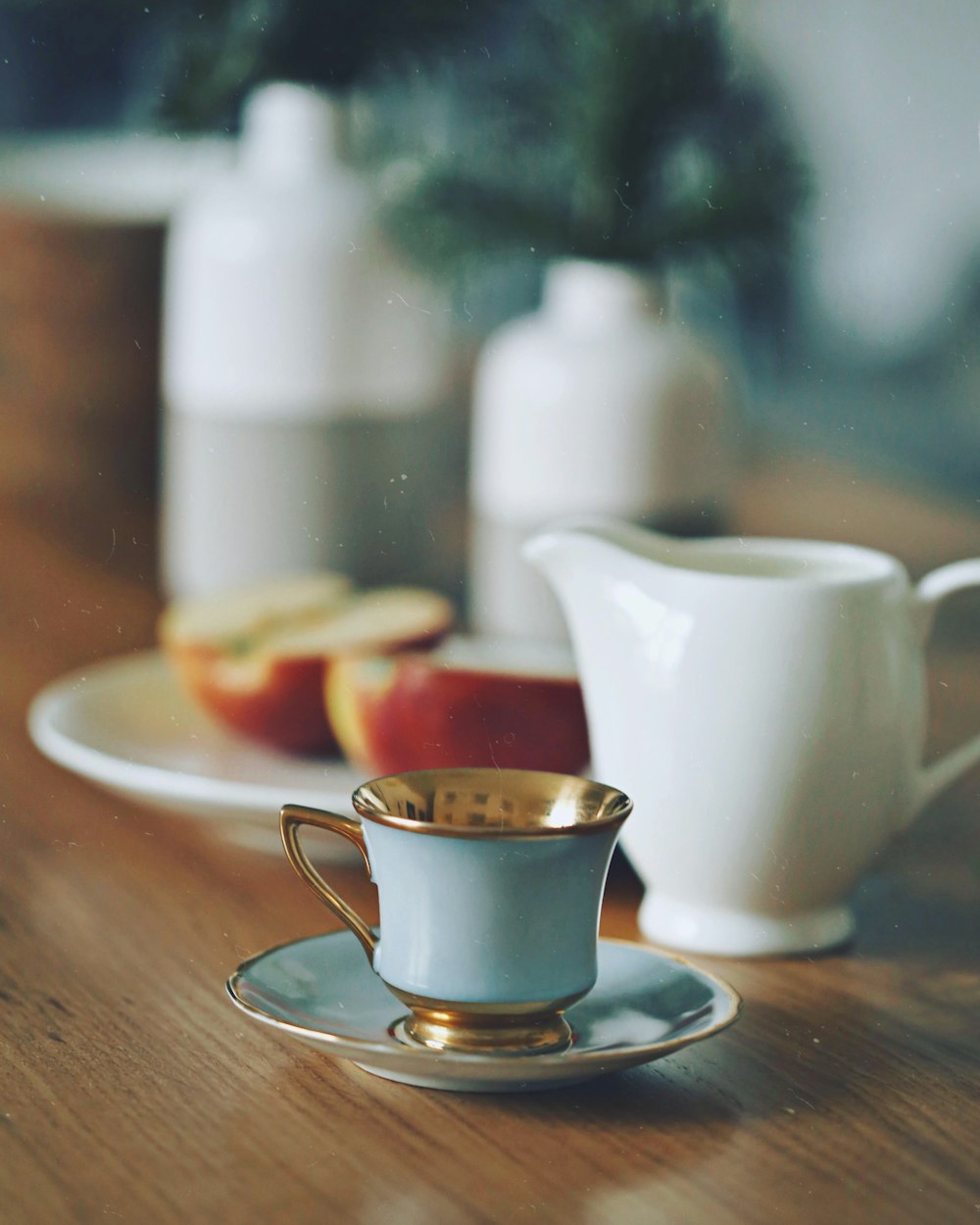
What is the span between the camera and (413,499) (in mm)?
789

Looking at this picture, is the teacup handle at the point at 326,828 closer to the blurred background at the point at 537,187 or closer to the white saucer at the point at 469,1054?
the white saucer at the point at 469,1054

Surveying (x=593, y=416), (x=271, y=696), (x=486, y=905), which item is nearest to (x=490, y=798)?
(x=486, y=905)

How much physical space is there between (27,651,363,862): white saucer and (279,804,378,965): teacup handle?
2.4 inches

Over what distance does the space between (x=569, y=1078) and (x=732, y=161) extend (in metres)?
0.51

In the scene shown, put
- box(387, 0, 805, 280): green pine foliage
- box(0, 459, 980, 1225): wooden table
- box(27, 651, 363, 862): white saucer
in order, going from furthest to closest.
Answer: box(387, 0, 805, 280): green pine foliage, box(27, 651, 363, 862): white saucer, box(0, 459, 980, 1225): wooden table

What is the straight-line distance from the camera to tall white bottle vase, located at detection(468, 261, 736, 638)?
0.59 metres

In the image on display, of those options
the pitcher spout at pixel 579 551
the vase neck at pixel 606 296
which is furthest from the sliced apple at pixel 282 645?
the vase neck at pixel 606 296

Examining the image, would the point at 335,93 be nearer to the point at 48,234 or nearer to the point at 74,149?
the point at 48,234

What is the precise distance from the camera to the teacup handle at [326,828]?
232mm

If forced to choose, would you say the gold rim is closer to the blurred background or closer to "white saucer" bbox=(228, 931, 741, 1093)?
"white saucer" bbox=(228, 931, 741, 1093)

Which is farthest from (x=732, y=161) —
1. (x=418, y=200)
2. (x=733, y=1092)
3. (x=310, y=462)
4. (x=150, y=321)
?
(x=733, y=1092)

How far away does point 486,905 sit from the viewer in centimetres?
21

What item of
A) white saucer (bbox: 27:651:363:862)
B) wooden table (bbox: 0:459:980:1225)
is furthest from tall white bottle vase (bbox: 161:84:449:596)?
wooden table (bbox: 0:459:980:1225)

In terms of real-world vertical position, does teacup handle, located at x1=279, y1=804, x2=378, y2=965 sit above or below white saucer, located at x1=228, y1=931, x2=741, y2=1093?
above
